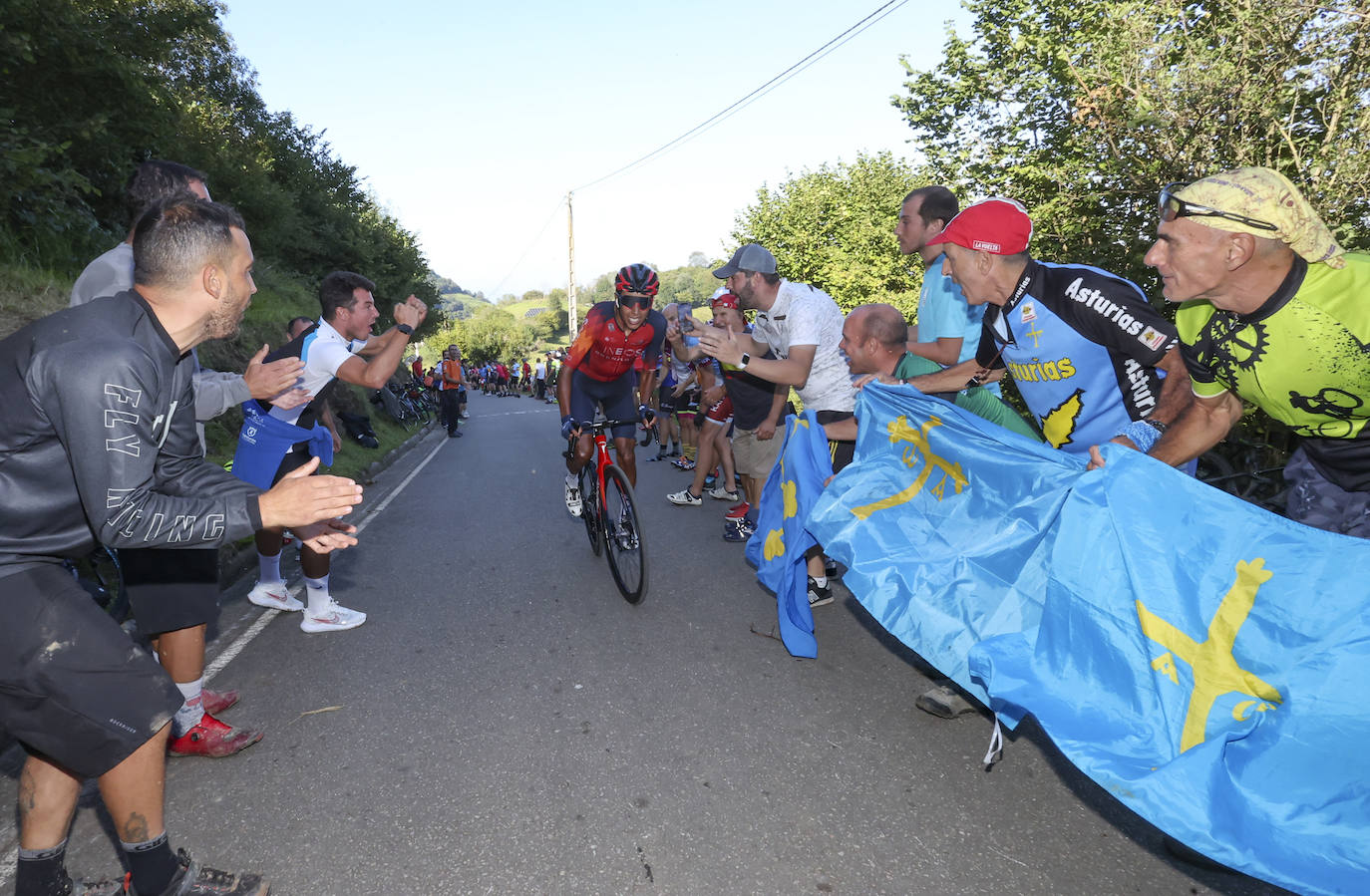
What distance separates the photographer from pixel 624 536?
210 inches

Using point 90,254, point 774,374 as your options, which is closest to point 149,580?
point 774,374

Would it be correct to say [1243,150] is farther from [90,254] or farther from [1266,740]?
[90,254]

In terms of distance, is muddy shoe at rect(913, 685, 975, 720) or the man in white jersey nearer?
muddy shoe at rect(913, 685, 975, 720)

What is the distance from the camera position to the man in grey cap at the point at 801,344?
4656 millimetres

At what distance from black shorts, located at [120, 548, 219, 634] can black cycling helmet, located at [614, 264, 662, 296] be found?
10.8 ft

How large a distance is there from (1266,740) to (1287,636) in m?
0.30

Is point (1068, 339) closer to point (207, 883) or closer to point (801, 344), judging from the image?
point (801, 344)

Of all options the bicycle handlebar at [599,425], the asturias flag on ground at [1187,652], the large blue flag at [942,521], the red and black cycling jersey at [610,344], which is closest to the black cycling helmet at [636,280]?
the red and black cycling jersey at [610,344]

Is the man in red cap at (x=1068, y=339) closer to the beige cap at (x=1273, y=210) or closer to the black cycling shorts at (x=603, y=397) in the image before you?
the beige cap at (x=1273, y=210)

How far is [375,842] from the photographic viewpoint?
106 inches

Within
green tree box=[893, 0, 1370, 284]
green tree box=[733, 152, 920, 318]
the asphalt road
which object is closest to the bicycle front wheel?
the asphalt road

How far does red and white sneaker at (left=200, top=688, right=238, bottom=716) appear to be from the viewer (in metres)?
3.67

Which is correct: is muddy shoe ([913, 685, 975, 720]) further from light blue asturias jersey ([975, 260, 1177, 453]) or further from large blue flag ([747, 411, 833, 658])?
light blue asturias jersey ([975, 260, 1177, 453])

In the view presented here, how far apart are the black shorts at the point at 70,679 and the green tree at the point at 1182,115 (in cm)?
981
